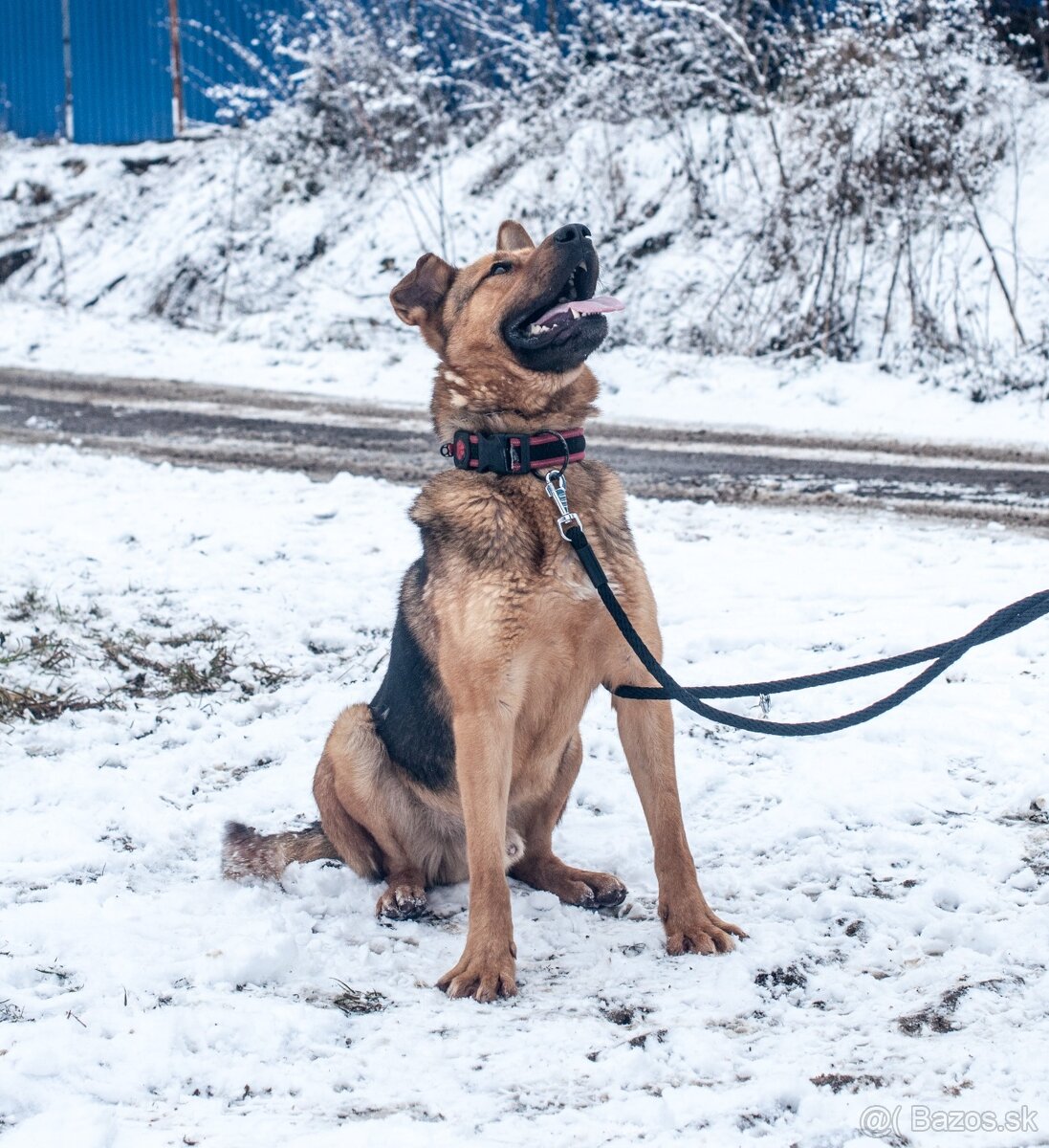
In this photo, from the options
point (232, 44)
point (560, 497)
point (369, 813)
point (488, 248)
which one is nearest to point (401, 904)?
point (369, 813)

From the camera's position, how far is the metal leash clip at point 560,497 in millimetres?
3271

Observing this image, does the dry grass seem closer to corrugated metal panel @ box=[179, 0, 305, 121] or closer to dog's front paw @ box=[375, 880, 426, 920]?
dog's front paw @ box=[375, 880, 426, 920]

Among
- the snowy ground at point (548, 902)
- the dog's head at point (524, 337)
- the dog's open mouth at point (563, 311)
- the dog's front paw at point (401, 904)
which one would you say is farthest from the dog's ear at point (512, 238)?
the dog's front paw at point (401, 904)

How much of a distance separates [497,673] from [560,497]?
556 mm

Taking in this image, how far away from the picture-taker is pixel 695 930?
3.31 m

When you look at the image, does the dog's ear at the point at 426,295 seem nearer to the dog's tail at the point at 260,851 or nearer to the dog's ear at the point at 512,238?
the dog's ear at the point at 512,238

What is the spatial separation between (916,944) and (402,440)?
7354 mm

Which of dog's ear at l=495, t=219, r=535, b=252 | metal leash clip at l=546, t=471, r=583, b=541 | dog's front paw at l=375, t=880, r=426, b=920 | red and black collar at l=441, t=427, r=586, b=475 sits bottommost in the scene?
dog's front paw at l=375, t=880, r=426, b=920

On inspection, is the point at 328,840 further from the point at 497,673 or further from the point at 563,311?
the point at 563,311

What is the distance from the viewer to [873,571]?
6.20 meters

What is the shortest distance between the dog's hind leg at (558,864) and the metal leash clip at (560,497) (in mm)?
795

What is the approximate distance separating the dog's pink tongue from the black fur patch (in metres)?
0.89

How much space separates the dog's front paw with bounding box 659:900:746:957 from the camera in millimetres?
3276

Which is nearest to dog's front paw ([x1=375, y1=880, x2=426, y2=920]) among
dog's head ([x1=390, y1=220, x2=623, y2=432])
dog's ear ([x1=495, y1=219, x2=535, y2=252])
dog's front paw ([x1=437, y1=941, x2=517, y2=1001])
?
dog's front paw ([x1=437, y1=941, x2=517, y2=1001])
